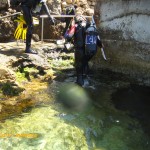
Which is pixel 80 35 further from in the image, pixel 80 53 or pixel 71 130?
pixel 71 130

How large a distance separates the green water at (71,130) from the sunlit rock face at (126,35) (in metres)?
2.15

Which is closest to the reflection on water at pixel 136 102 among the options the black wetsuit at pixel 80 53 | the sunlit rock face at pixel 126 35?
the sunlit rock face at pixel 126 35

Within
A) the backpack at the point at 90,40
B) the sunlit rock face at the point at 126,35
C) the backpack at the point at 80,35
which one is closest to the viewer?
the backpack at the point at 90,40

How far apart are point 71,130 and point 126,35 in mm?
4052

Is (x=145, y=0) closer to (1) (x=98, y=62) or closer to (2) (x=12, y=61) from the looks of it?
(1) (x=98, y=62)

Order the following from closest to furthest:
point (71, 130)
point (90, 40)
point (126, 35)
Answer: point (71, 130) → point (90, 40) → point (126, 35)

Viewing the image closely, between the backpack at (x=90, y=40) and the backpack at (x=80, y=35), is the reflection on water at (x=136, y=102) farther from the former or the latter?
the backpack at (x=80, y=35)

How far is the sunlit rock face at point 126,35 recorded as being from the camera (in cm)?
867

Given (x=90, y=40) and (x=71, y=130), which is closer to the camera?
(x=71, y=130)

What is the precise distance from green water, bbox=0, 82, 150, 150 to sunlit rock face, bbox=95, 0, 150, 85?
2146 mm

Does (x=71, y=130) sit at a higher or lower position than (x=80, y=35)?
lower

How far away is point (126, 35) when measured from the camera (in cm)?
906

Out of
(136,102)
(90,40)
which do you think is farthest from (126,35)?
(136,102)

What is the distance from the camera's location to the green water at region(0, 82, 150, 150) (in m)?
5.47
